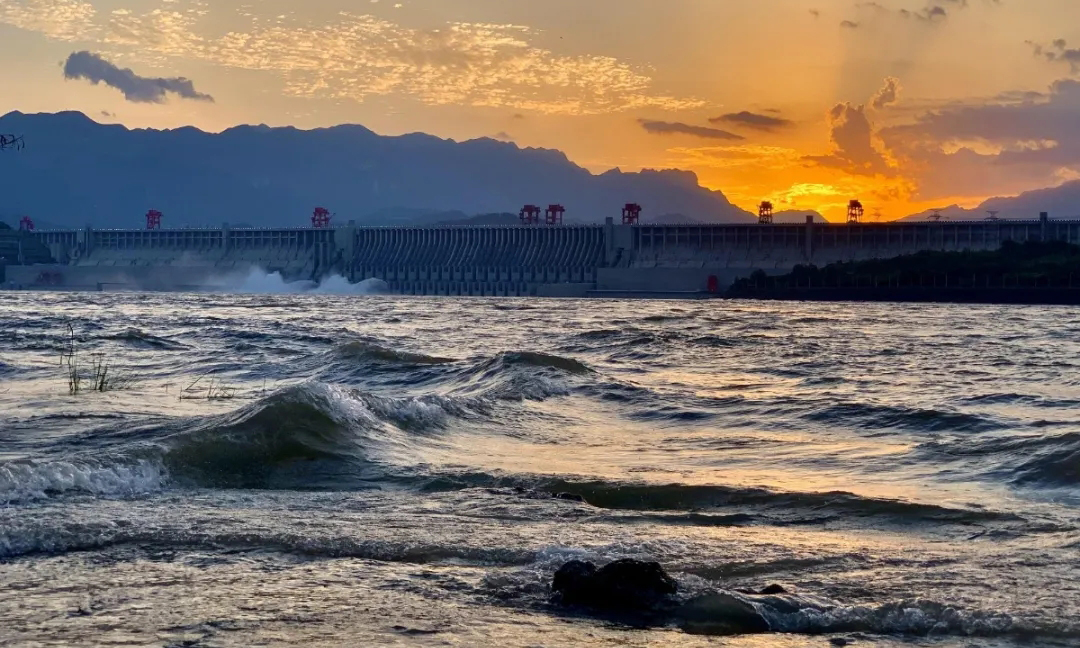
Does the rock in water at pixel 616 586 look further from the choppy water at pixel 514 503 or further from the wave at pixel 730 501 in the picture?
the wave at pixel 730 501

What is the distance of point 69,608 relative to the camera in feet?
21.0

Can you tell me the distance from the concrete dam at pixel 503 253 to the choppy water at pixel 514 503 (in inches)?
3191

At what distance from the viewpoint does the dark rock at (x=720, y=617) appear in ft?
21.0

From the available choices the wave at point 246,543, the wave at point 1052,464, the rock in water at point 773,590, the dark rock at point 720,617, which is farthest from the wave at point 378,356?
the dark rock at point 720,617

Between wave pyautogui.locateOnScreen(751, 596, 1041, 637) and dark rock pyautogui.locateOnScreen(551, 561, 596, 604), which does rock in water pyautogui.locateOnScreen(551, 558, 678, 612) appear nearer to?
dark rock pyautogui.locateOnScreen(551, 561, 596, 604)

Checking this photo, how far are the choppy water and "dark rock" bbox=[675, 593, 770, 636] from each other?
0.37ft

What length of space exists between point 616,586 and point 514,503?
311 centimetres

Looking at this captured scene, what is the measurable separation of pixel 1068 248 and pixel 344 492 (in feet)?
295

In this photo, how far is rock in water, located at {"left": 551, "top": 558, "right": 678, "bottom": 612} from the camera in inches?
265

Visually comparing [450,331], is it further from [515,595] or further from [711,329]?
[515,595]

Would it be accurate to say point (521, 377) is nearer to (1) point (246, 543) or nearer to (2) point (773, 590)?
(1) point (246, 543)

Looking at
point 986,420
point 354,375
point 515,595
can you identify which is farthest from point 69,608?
point 354,375

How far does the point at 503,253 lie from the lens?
117125mm

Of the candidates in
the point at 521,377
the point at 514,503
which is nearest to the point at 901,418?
the point at 521,377
